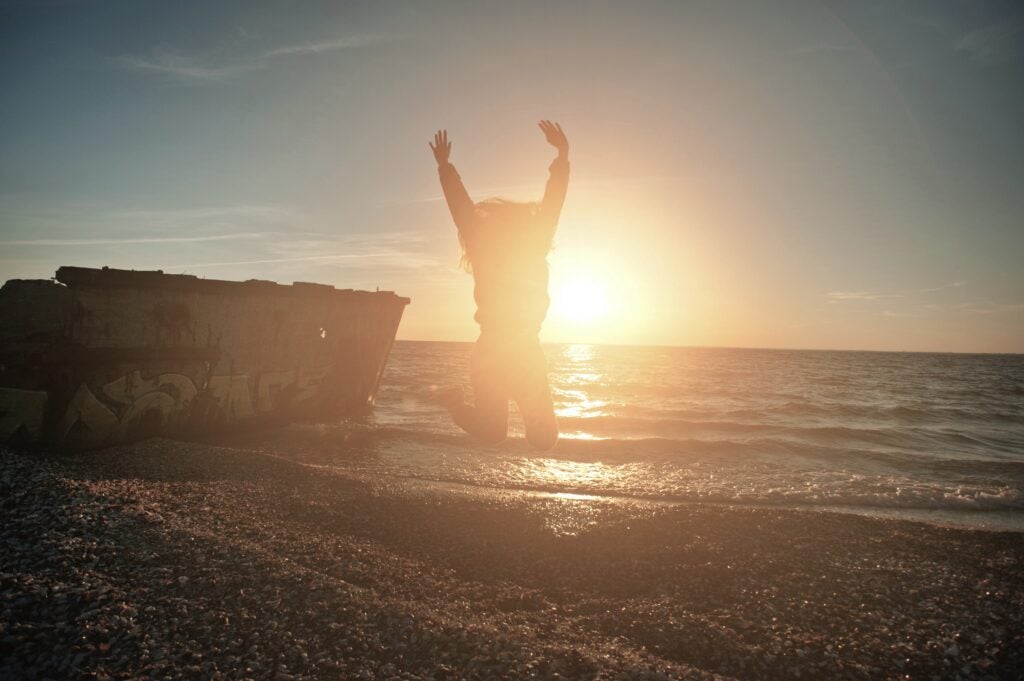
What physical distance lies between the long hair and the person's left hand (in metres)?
0.53

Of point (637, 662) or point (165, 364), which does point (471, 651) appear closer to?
point (637, 662)

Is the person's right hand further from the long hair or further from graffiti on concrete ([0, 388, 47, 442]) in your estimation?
graffiti on concrete ([0, 388, 47, 442])

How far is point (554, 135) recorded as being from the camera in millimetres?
4238

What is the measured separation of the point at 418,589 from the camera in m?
4.20

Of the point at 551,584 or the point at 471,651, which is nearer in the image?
the point at 471,651

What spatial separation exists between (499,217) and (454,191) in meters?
0.44

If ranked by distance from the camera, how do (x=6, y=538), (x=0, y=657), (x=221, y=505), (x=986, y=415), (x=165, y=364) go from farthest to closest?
(x=986, y=415) < (x=165, y=364) < (x=221, y=505) < (x=6, y=538) < (x=0, y=657)

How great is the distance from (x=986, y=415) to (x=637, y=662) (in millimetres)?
25712

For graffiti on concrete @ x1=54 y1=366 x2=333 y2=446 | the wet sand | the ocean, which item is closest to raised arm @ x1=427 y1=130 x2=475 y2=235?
the ocean

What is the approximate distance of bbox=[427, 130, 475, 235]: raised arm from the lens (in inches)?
165

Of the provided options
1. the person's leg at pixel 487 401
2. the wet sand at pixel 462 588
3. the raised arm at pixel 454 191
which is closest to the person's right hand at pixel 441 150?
the raised arm at pixel 454 191

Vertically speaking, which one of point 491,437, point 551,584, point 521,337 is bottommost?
point 551,584

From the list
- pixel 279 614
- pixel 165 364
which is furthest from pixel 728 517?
Result: pixel 165 364

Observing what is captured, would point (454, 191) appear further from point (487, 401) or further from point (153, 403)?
point (153, 403)
